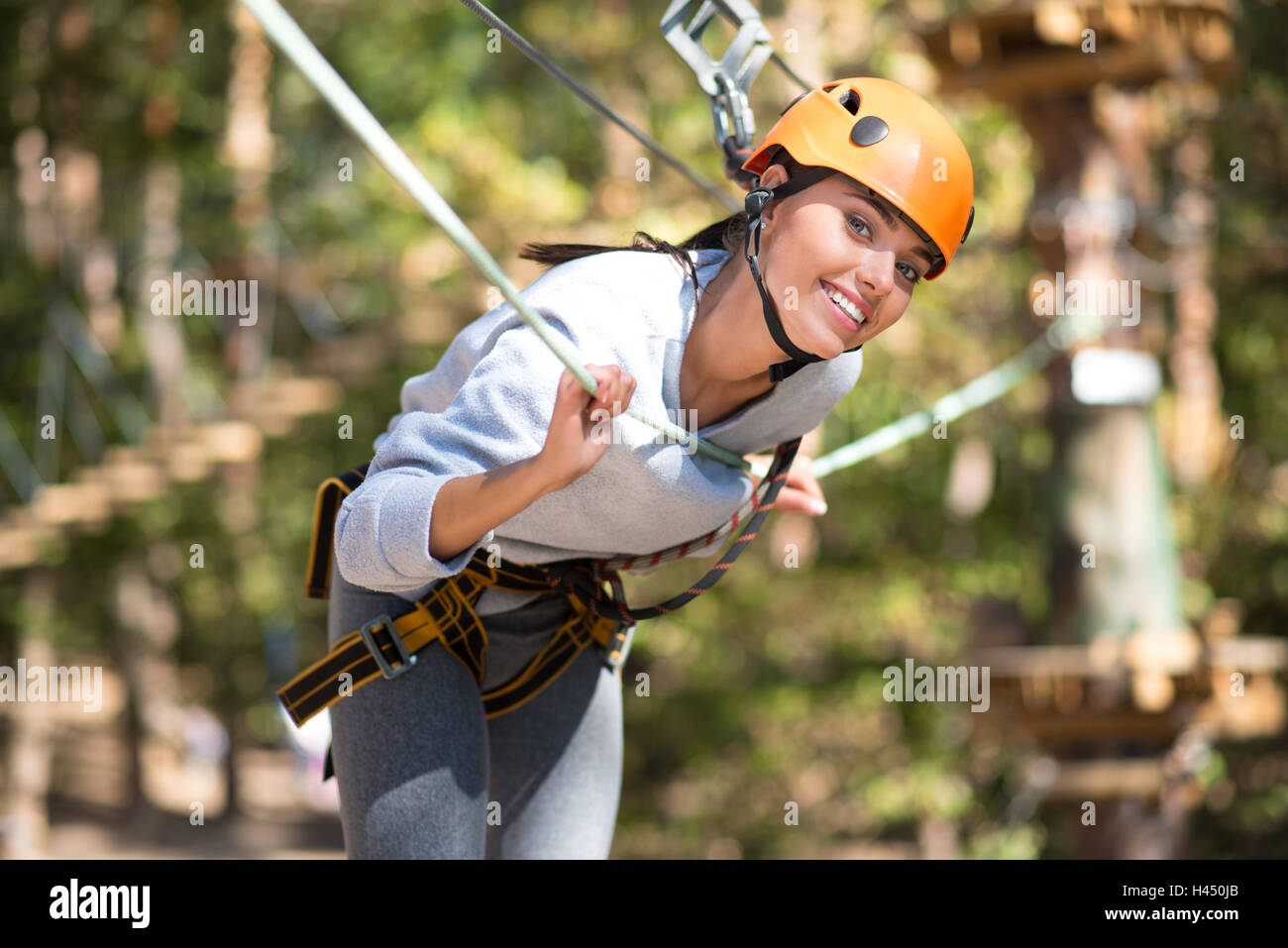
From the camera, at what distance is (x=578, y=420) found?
1794mm

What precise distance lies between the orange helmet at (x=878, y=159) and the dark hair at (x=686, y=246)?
0.08 ft

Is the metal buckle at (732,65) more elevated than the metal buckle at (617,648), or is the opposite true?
the metal buckle at (732,65)

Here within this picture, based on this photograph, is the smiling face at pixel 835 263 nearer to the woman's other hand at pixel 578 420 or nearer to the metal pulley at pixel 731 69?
the woman's other hand at pixel 578 420

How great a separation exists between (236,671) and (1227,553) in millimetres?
9008

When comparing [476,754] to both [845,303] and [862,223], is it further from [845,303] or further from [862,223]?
[862,223]

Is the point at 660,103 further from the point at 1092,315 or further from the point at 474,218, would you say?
the point at 1092,315

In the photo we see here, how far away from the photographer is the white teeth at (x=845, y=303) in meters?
2.07

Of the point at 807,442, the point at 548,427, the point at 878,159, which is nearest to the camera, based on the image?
the point at 548,427

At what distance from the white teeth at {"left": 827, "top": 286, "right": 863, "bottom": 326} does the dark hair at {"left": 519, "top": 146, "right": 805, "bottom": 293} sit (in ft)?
0.67

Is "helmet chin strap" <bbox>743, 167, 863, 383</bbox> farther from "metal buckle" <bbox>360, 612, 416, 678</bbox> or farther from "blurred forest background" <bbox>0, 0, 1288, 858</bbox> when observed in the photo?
"blurred forest background" <bbox>0, 0, 1288, 858</bbox>

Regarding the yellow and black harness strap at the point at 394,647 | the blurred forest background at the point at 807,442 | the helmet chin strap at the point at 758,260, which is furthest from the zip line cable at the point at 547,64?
the blurred forest background at the point at 807,442

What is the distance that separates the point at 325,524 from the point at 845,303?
0.92 meters

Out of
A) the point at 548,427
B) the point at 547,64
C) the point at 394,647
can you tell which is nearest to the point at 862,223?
the point at 548,427
